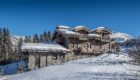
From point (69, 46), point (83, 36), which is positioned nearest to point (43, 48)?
point (69, 46)

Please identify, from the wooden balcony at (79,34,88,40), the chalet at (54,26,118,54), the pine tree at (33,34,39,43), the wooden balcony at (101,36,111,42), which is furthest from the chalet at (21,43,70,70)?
the pine tree at (33,34,39,43)

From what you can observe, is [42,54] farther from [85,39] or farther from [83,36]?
[85,39]

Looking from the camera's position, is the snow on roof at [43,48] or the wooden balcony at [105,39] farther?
the wooden balcony at [105,39]

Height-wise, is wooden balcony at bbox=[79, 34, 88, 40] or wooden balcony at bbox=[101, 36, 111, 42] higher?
wooden balcony at bbox=[79, 34, 88, 40]

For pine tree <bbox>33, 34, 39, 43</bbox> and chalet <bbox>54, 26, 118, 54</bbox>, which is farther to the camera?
pine tree <bbox>33, 34, 39, 43</bbox>

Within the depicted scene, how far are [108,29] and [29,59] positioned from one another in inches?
681

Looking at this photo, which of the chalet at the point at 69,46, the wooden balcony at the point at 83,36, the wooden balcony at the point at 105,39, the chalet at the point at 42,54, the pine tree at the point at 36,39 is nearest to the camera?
the chalet at the point at 42,54

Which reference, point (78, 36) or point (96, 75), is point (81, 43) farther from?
point (96, 75)

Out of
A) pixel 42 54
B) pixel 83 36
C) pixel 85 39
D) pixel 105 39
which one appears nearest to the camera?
pixel 42 54

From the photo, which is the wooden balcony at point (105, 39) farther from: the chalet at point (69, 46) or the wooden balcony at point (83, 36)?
the wooden balcony at point (83, 36)

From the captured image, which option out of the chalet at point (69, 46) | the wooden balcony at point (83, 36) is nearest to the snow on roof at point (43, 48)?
the chalet at point (69, 46)

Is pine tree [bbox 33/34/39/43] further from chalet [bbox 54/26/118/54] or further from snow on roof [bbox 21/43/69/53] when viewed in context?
snow on roof [bbox 21/43/69/53]

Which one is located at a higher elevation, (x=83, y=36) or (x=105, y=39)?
(x=83, y=36)

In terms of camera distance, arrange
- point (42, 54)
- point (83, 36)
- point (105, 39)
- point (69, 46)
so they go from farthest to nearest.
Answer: point (105, 39) → point (83, 36) → point (69, 46) → point (42, 54)
